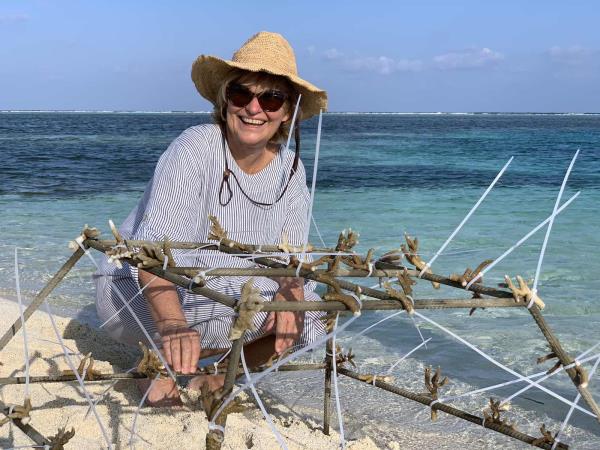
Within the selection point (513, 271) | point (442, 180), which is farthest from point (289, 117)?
point (442, 180)

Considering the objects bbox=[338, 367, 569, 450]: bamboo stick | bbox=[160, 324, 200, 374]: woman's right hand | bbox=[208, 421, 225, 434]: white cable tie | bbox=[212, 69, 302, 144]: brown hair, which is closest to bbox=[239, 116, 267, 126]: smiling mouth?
bbox=[212, 69, 302, 144]: brown hair

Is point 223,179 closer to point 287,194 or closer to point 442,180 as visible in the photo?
point 287,194

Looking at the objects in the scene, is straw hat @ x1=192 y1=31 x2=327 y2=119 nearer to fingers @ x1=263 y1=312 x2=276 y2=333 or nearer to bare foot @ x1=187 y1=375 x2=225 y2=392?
fingers @ x1=263 y1=312 x2=276 y2=333

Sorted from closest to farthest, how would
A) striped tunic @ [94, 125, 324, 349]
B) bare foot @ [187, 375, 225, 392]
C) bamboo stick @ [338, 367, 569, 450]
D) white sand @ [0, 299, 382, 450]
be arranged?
bamboo stick @ [338, 367, 569, 450], white sand @ [0, 299, 382, 450], striped tunic @ [94, 125, 324, 349], bare foot @ [187, 375, 225, 392]

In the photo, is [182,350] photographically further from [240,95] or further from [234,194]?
[240,95]

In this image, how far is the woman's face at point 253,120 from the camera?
7.85 ft

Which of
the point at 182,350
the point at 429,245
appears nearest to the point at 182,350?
the point at 182,350

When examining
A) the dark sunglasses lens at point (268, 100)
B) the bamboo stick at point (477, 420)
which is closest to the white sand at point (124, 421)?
the bamboo stick at point (477, 420)

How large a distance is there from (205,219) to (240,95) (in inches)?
18.1

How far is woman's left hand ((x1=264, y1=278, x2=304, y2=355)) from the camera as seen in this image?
87.4 inches

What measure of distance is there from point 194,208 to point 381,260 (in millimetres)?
956

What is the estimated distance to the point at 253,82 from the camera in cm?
240

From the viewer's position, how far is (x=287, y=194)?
2631 mm

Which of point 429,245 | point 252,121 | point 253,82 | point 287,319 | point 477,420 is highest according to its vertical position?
point 253,82
